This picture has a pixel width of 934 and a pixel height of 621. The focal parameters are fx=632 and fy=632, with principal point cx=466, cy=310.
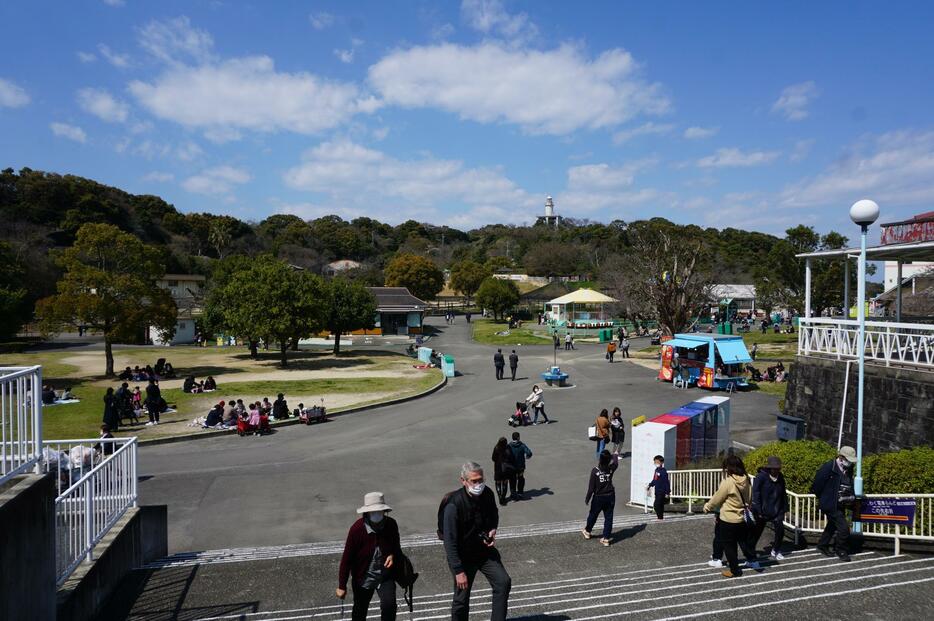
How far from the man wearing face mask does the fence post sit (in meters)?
8.12

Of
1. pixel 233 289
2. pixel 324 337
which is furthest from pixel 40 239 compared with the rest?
pixel 233 289

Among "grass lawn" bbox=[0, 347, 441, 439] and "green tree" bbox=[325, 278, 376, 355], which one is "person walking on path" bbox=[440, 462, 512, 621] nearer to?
"grass lawn" bbox=[0, 347, 441, 439]

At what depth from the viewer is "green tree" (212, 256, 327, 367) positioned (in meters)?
33.7

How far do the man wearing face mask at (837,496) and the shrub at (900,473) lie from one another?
5.09 feet

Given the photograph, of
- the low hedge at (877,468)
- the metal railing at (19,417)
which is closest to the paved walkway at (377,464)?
the low hedge at (877,468)

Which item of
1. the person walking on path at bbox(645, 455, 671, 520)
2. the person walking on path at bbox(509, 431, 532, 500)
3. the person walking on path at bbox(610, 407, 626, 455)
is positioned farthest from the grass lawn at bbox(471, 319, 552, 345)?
the person walking on path at bbox(645, 455, 671, 520)

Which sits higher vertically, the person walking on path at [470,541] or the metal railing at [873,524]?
the person walking on path at [470,541]

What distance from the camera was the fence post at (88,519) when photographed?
245 inches

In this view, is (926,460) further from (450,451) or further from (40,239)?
(40,239)

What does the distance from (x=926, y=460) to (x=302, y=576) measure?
841cm

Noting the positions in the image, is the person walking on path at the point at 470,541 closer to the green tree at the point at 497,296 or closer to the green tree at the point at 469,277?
the green tree at the point at 497,296

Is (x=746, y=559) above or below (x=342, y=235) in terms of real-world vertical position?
below

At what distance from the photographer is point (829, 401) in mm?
15180

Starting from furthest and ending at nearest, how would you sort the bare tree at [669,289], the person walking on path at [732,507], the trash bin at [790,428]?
the bare tree at [669,289]
the trash bin at [790,428]
the person walking on path at [732,507]
